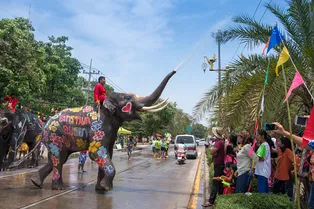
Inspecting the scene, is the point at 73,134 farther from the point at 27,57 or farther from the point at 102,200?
the point at 27,57

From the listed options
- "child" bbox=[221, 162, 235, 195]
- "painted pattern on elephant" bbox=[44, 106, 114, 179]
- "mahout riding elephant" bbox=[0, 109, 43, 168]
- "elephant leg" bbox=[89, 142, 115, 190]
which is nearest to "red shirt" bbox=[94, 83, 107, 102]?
"painted pattern on elephant" bbox=[44, 106, 114, 179]

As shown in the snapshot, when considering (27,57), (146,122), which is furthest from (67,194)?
(146,122)

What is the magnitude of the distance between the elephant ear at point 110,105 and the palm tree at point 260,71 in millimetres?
2182

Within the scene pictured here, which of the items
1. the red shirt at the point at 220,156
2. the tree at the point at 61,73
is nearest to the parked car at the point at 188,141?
the tree at the point at 61,73

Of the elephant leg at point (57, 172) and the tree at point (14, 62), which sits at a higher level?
the tree at point (14, 62)

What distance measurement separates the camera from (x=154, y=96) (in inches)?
337

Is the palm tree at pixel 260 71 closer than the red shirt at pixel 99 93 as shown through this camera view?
Yes

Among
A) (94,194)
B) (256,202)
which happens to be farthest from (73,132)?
(256,202)

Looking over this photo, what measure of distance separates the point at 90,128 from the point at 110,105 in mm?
810

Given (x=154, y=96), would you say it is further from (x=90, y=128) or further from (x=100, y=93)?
(x=90, y=128)

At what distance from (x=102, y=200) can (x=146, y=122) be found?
43020mm

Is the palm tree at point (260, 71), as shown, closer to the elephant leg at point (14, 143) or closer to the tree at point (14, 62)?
the elephant leg at point (14, 143)

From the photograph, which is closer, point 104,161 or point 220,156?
point 220,156

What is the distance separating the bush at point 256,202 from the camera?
5176 mm
